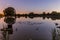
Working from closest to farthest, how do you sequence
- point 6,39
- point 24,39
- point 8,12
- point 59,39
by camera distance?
point 6,39 → point 59,39 → point 24,39 → point 8,12

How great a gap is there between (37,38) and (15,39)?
1009 mm

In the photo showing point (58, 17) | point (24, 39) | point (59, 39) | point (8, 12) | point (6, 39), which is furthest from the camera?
point (8, 12)

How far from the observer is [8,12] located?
18219 millimetres

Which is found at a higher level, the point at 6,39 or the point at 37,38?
the point at 6,39

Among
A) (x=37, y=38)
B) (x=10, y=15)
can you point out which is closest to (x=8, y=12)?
(x=10, y=15)

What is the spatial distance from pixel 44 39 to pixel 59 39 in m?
1.83

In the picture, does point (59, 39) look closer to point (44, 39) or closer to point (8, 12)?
point (44, 39)

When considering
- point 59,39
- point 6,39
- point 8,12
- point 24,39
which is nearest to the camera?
point 6,39

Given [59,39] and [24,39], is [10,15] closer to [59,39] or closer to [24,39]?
[24,39]

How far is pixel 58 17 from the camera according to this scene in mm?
16875

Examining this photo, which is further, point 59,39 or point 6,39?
point 59,39

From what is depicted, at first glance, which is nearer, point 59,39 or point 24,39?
point 59,39

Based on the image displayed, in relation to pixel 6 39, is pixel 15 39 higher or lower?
lower

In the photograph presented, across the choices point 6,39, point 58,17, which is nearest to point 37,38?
point 6,39
